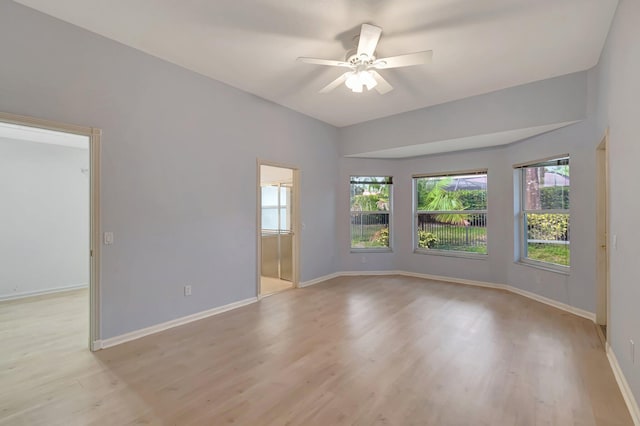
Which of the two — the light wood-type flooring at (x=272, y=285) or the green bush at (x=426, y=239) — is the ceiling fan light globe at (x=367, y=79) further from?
the green bush at (x=426, y=239)

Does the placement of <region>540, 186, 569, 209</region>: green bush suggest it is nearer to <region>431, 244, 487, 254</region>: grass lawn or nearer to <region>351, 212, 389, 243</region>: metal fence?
<region>431, 244, 487, 254</region>: grass lawn

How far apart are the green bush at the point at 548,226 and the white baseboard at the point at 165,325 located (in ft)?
14.3

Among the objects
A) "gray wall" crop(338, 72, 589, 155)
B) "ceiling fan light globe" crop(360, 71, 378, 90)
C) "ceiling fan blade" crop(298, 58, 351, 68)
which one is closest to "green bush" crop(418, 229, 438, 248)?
"gray wall" crop(338, 72, 589, 155)

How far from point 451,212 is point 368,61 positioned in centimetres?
376

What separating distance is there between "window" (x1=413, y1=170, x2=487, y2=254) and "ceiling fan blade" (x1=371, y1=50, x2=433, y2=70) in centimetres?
328

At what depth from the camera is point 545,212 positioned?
14.5ft

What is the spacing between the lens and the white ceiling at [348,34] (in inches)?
96.7

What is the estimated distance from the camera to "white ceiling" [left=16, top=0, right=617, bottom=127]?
8.06 ft

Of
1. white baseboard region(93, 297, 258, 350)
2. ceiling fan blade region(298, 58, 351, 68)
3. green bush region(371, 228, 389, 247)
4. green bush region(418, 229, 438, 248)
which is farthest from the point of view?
green bush region(371, 228, 389, 247)

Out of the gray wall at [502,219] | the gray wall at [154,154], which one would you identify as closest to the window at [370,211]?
the gray wall at [502,219]

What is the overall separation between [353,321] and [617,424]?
2.25 m

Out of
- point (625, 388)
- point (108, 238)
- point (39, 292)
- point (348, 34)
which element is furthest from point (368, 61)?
point (39, 292)

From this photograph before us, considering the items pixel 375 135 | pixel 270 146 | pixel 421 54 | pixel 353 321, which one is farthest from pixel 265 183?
pixel 421 54

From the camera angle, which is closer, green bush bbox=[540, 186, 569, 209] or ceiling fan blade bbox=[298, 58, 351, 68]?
ceiling fan blade bbox=[298, 58, 351, 68]
